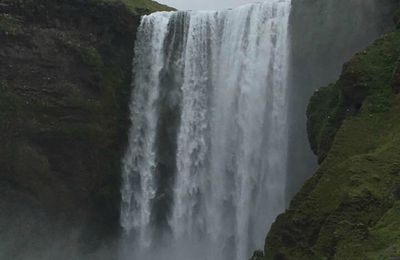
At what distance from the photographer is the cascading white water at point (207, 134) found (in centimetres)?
2261

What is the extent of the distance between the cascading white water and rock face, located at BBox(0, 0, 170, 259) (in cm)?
85

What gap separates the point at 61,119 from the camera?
25.7m

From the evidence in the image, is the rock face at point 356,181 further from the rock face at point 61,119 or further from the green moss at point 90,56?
the green moss at point 90,56

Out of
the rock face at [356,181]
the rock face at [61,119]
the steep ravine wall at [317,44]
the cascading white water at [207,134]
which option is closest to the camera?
the rock face at [356,181]

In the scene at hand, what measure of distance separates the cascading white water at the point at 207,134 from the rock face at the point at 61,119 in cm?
85

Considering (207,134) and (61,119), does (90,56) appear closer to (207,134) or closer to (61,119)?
(61,119)

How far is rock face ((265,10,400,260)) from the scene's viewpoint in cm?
1036

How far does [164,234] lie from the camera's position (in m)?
25.3

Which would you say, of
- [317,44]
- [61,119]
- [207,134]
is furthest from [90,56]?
[317,44]

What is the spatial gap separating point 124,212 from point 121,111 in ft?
14.0

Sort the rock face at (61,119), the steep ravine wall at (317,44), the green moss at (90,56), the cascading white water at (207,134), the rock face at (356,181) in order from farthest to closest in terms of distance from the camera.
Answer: the green moss at (90,56), the rock face at (61,119), the cascading white water at (207,134), the steep ravine wall at (317,44), the rock face at (356,181)

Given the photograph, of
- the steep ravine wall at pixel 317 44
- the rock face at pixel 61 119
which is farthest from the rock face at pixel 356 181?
the rock face at pixel 61 119

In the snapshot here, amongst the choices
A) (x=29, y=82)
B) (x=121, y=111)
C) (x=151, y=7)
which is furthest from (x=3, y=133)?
(x=151, y=7)

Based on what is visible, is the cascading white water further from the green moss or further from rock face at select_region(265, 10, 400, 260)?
rock face at select_region(265, 10, 400, 260)
